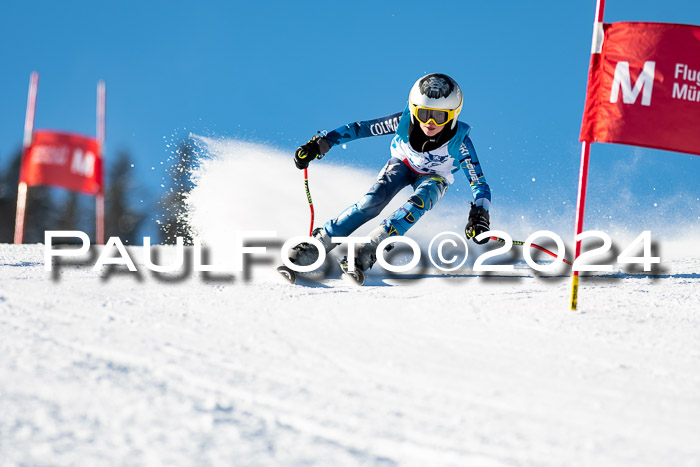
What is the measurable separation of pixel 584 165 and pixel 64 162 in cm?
695

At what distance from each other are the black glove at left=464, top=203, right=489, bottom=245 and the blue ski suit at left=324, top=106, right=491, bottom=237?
2.9 inches

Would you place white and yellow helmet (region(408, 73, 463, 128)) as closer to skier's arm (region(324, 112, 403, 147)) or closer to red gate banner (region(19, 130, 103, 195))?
skier's arm (region(324, 112, 403, 147))

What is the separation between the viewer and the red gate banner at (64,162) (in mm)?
7941

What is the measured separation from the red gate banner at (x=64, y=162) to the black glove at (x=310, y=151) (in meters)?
4.26

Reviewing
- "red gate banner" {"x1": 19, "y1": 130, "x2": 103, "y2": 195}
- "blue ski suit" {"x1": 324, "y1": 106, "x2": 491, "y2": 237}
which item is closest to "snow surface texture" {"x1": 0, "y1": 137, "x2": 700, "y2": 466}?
"blue ski suit" {"x1": 324, "y1": 106, "x2": 491, "y2": 237}

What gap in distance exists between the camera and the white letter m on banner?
346 cm

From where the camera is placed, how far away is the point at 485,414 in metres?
1.77

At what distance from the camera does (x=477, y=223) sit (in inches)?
173

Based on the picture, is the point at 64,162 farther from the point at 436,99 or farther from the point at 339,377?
the point at 339,377

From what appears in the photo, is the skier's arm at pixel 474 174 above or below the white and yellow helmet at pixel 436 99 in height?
below

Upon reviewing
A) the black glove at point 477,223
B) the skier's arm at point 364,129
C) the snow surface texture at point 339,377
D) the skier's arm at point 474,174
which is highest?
the skier's arm at point 364,129

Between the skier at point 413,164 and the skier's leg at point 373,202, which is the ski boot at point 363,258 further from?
the skier's leg at point 373,202

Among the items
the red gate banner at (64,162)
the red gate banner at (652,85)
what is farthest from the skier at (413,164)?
the red gate banner at (64,162)

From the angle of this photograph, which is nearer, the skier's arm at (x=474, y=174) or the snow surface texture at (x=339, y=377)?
the snow surface texture at (x=339, y=377)
